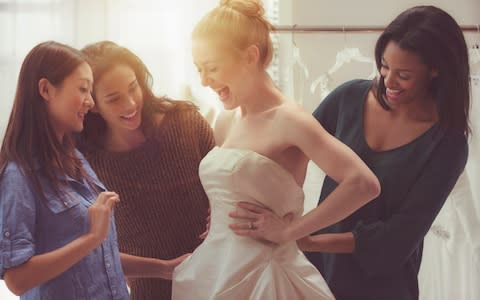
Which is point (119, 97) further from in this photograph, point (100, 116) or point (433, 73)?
point (433, 73)

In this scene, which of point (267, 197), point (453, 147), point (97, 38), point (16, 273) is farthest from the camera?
Result: point (97, 38)

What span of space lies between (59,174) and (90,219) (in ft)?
0.29

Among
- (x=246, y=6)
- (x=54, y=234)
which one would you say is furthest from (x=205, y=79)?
(x=54, y=234)

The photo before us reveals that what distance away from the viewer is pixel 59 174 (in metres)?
0.95

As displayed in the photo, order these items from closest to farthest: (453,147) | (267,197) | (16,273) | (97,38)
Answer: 1. (16,273)
2. (267,197)
3. (453,147)
4. (97,38)

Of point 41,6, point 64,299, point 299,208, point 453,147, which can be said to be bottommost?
point 64,299

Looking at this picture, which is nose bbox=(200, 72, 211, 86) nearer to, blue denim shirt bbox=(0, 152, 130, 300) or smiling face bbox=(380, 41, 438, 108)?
blue denim shirt bbox=(0, 152, 130, 300)

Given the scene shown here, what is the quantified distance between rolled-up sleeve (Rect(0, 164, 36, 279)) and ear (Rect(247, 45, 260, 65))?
1.41 feet

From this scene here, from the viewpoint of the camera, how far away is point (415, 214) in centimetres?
117

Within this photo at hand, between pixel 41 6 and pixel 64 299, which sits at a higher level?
pixel 41 6

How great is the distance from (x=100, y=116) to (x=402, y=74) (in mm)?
597

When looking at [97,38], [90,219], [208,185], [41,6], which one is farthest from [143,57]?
[90,219]

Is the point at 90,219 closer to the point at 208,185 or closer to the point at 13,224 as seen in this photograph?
the point at 13,224

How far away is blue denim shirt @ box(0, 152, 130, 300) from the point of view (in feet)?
2.85
